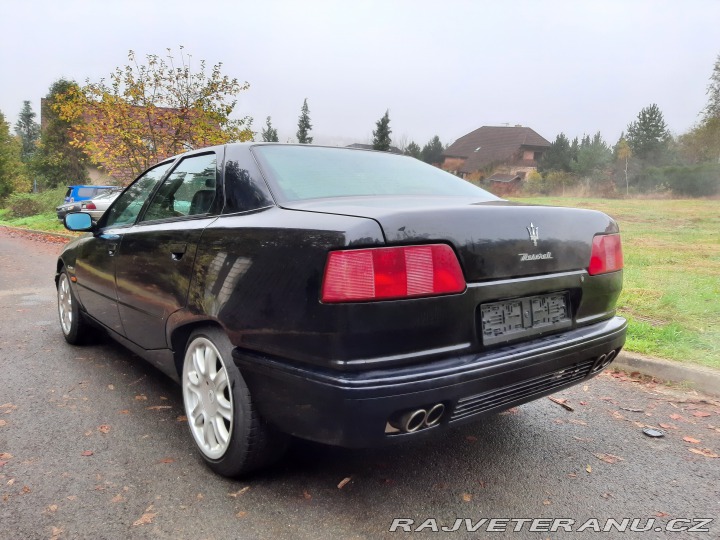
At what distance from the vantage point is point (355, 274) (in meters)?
1.88

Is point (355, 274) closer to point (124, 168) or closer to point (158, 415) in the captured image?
point (158, 415)

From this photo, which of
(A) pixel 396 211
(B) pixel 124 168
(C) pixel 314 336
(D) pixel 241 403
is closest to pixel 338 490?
(D) pixel 241 403

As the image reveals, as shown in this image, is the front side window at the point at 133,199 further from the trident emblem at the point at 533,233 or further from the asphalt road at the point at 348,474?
the trident emblem at the point at 533,233

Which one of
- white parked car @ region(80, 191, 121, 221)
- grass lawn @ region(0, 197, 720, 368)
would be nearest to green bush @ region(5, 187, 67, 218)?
white parked car @ region(80, 191, 121, 221)

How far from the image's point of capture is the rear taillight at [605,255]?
101 inches

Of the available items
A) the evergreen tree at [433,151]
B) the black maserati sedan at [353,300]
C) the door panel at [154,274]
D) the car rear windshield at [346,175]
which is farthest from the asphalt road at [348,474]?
the evergreen tree at [433,151]

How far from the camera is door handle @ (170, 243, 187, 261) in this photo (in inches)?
105

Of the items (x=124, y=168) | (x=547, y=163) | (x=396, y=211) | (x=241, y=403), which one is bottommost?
(x=241, y=403)

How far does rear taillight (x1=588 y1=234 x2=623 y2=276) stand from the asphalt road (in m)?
0.97

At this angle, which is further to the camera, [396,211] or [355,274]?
[396,211]

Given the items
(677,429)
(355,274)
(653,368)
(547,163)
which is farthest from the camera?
(547,163)

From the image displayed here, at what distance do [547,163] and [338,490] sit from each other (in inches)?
2124

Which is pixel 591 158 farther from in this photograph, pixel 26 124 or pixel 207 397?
pixel 26 124

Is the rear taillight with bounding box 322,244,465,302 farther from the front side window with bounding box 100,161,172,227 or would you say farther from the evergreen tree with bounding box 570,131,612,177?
the evergreen tree with bounding box 570,131,612,177
